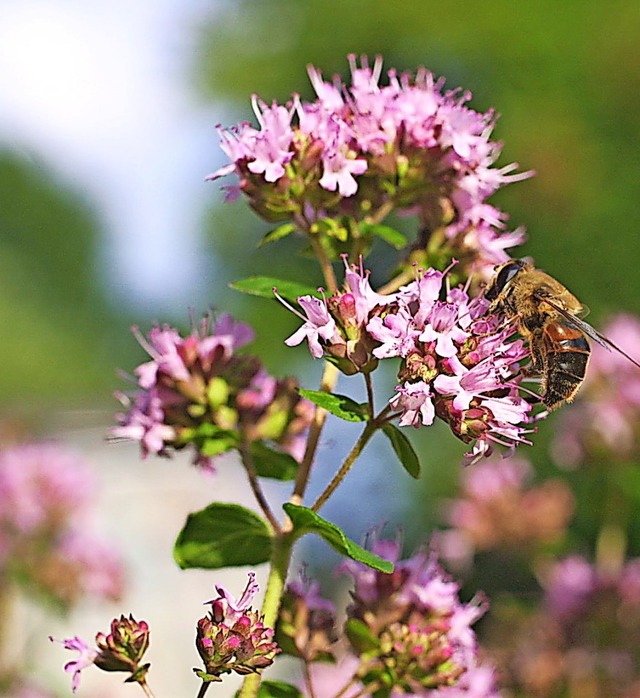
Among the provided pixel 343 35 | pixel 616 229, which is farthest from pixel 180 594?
pixel 343 35

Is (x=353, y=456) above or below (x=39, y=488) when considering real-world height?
below

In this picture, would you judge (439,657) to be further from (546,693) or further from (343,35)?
(343,35)

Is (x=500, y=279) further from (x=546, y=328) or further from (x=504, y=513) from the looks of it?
(x=504, y=513)

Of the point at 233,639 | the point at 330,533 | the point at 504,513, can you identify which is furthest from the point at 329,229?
the point at 504,513

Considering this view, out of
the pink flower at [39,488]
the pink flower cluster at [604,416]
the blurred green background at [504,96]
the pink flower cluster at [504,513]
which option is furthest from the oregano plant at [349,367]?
the blurred green background at [504,96]

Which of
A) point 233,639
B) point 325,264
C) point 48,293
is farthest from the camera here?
point 48,293
